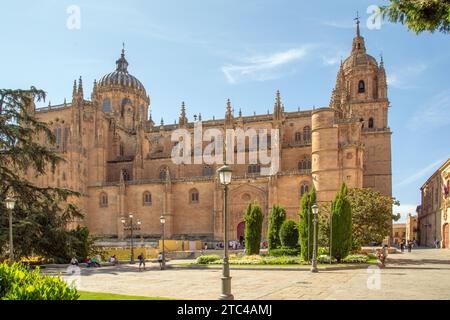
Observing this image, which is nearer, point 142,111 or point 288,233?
point 288,233

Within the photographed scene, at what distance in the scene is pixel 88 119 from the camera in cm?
5778

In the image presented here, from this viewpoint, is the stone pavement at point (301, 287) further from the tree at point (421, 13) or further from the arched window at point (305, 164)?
the arched window at point (305, 164)

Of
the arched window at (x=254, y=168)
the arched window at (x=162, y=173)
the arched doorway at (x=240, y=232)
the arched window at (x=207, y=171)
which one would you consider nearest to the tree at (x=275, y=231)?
the arched doorway at (x=240, y=232)

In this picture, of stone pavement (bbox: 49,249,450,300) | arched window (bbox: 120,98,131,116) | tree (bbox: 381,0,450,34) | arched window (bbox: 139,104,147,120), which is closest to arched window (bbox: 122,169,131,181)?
arched window (bbox: 120,98,131,116)

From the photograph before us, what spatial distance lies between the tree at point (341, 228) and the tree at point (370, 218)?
4.51m

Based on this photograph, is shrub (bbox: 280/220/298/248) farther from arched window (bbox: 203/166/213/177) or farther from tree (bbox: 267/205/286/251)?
arched window (bbox: 203/166/213/177)

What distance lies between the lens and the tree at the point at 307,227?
89.2 feet

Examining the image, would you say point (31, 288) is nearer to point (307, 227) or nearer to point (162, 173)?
point (307, 227)

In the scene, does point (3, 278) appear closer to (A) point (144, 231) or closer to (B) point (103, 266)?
(B) point (103, 266)

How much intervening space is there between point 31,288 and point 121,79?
6522 cm

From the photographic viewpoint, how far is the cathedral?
45906mm

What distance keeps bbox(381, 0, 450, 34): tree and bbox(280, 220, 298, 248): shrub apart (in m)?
24.6

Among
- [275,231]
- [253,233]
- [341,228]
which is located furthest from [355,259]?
[253,233]

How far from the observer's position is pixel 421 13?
8.72 m
